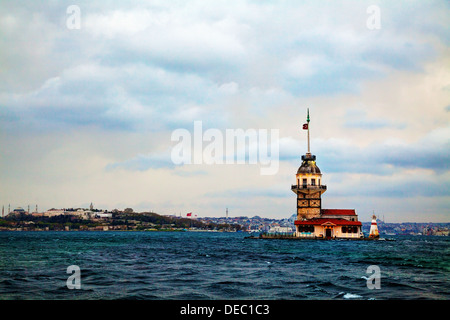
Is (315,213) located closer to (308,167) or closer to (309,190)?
(309,190)

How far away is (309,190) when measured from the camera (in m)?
128

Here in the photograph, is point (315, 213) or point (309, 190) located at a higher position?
point (309, 190)

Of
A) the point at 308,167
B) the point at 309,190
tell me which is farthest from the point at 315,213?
the point at 308,167

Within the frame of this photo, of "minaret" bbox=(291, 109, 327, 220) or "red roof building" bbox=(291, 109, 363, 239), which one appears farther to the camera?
"minaret" bbox=(291, 109, 327, 220)

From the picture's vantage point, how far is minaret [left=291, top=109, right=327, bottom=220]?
12794 cm

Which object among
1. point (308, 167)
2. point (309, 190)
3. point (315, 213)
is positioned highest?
point (308, 167)

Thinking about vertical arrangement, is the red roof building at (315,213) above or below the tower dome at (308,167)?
below

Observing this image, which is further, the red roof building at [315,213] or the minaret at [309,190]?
the minaret at [309,190]

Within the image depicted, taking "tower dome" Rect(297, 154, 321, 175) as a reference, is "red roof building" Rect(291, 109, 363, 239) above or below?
below

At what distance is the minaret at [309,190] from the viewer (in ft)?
420

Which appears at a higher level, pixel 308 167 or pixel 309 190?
pixel 308 167

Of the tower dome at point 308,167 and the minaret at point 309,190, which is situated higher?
the tower dome at point 308,167
